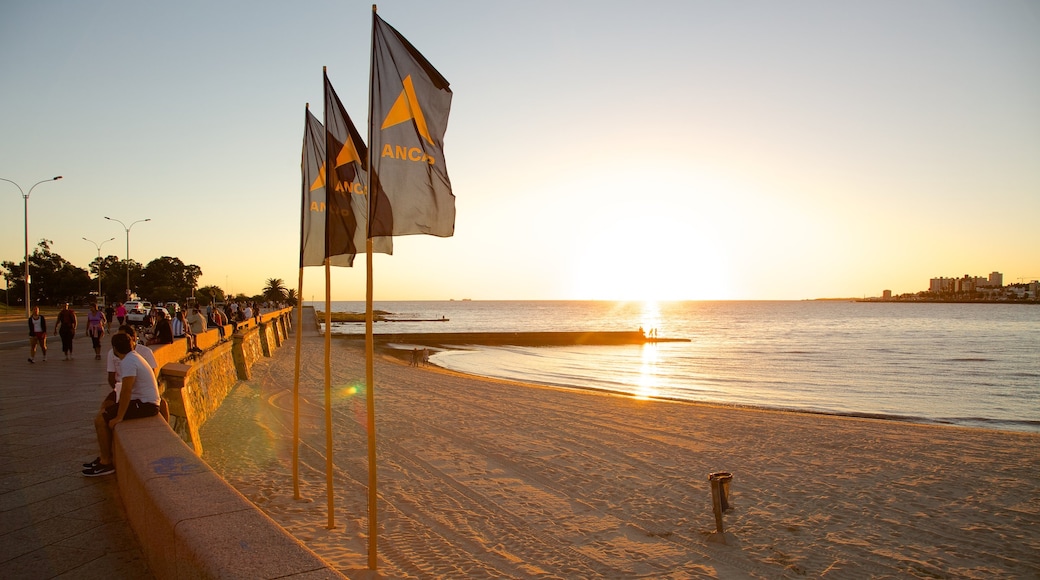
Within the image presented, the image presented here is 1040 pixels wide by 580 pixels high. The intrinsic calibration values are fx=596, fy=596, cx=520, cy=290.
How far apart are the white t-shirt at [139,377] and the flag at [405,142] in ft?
10.5

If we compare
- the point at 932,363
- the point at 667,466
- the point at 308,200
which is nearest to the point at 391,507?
the point at 308,200

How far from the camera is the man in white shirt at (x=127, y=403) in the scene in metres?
5.86

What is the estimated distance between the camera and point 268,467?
28.9 ft

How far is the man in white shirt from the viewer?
5.86 meters

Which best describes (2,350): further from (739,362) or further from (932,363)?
(932,363)

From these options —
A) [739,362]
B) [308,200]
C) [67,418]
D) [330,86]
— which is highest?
[330,86]

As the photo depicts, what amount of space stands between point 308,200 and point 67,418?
17.0 ft

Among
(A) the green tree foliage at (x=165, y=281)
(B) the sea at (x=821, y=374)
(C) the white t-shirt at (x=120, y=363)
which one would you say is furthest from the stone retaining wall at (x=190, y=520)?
(A) the green tree foliage at (x=165, y=281)

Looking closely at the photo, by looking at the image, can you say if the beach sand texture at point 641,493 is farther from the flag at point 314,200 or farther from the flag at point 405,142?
the flag at point 405,142

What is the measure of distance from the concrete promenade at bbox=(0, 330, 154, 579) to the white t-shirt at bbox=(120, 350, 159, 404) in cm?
85

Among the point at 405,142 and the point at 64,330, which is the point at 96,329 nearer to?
the point at 64,330

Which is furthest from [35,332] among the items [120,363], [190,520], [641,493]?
[190,520]

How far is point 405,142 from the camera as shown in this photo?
517cm

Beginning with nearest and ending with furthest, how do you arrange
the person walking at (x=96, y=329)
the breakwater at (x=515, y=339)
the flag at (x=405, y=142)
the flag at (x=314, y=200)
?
the flag at (x=405, y=142), the flag at (x=314, y=200), the person walking at (x=96, y=329), the breakwater at (x=515, y=339)
